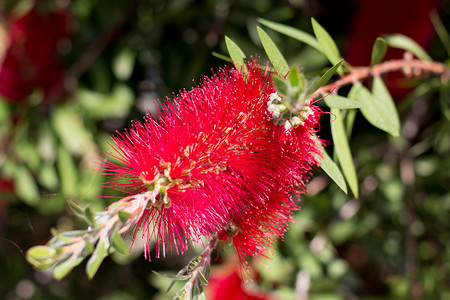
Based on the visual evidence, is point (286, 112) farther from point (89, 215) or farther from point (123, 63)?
point (123, 63)

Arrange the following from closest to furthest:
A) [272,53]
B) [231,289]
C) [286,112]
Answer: [286,112] → [272,53] → [231,289]

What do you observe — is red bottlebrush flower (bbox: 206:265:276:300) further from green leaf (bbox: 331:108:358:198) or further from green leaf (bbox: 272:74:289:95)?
green leaf (bbox: 272:74:289:95)

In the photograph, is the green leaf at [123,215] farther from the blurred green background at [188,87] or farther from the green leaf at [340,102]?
the blurred green background at [188,87]

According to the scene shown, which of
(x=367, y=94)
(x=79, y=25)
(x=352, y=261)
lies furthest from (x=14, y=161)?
(x=352, y=261)

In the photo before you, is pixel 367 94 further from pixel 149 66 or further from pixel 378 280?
pixel 378 280

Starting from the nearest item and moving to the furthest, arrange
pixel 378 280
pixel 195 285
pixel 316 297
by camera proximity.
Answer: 1. pixel 195 285
2. pixel 316 297
3. pixel 378 280

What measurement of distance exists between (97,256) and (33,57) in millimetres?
1255

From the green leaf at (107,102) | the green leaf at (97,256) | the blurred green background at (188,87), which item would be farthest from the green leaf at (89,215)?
the green leaf at (107,102)

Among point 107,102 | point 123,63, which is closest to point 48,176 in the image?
point 107,102

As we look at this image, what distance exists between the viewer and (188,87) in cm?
145

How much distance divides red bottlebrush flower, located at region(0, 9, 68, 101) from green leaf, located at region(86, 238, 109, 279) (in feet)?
3.92

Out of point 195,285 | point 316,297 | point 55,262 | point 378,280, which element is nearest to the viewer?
point 55,262

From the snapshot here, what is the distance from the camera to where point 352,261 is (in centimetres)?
208

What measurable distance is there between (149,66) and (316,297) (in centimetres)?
105
